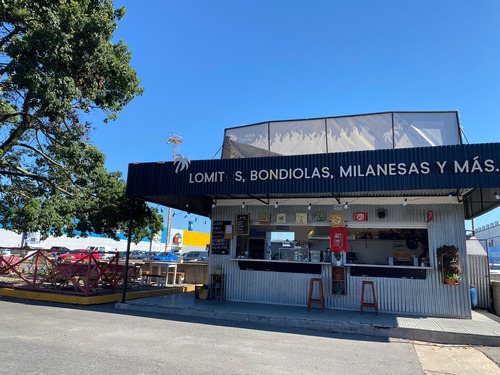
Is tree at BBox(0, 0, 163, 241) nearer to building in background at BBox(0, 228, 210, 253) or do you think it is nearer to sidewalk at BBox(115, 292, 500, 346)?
sidewalk at BBox(115, 292, 500, 346)

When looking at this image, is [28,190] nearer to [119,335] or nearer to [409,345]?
[119,335]

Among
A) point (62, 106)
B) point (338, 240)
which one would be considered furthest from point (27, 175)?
point (338, 240)

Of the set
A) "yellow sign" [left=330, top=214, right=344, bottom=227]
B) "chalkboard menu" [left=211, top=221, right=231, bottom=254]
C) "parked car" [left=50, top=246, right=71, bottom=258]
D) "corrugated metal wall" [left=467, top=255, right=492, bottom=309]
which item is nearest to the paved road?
"parked car" [left=50, top=246, right=71, bottom=258]

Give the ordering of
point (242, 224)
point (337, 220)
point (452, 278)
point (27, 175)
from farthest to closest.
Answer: point (27, 175), point (242, 224), point (337, 220), point (452, 278)

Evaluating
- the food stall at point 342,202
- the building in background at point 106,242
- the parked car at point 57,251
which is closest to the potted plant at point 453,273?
the food stall at point 342,202

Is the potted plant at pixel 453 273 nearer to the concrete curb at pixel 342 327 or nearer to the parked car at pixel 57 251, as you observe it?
the concrete curb at pixel 342 327

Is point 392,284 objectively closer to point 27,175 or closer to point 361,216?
point 361,216

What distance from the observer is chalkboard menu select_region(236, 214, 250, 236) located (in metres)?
11.6

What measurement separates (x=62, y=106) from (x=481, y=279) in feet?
47.3

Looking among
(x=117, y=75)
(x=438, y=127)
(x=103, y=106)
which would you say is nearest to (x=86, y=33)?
(x=117, y=75)

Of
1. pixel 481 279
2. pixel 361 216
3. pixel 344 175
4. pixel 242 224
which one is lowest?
pixel 481 279

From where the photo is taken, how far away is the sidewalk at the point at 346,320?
7.57 metres

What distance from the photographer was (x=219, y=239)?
1195 cm

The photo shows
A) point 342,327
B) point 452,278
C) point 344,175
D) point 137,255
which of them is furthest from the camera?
point 137,255
